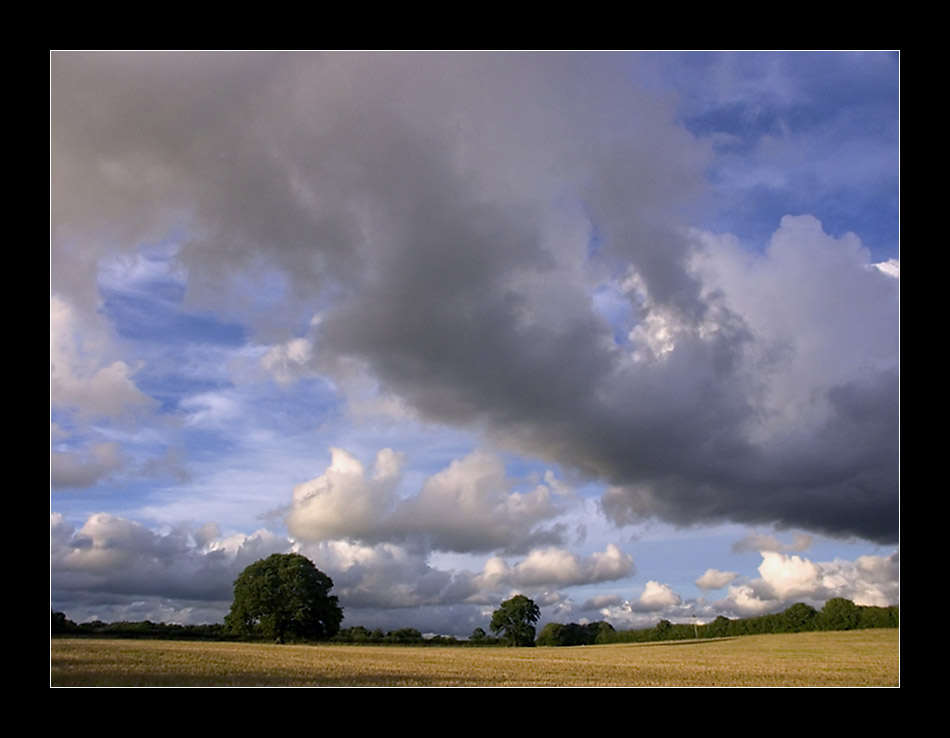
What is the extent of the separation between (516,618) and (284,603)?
124 ft

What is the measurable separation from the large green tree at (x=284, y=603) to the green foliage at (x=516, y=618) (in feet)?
98.5

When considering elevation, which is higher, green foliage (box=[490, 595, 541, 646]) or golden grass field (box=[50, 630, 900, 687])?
golden grass field (box=[50, 630, 900, 687])

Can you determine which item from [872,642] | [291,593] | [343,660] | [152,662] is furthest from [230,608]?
[872,642]

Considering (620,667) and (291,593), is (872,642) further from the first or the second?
(291,593)

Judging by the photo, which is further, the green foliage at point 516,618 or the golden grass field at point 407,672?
the green foliage at point 516,618

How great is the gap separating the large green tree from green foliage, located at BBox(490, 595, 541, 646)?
30016mm

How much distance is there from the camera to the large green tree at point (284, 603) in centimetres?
7650

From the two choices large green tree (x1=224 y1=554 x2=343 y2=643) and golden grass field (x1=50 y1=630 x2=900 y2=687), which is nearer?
golden grass field (x1=50 y1=630 x2=900 y2=687)

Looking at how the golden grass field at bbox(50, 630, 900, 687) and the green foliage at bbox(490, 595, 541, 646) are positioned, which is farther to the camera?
the green foliage at bbox(490, 595, 541, 646)

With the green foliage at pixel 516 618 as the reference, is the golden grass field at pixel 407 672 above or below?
above

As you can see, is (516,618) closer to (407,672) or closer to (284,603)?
(284,603)

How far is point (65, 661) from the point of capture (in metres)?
32.1

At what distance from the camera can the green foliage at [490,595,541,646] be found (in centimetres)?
9931

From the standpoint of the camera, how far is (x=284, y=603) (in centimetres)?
7738
